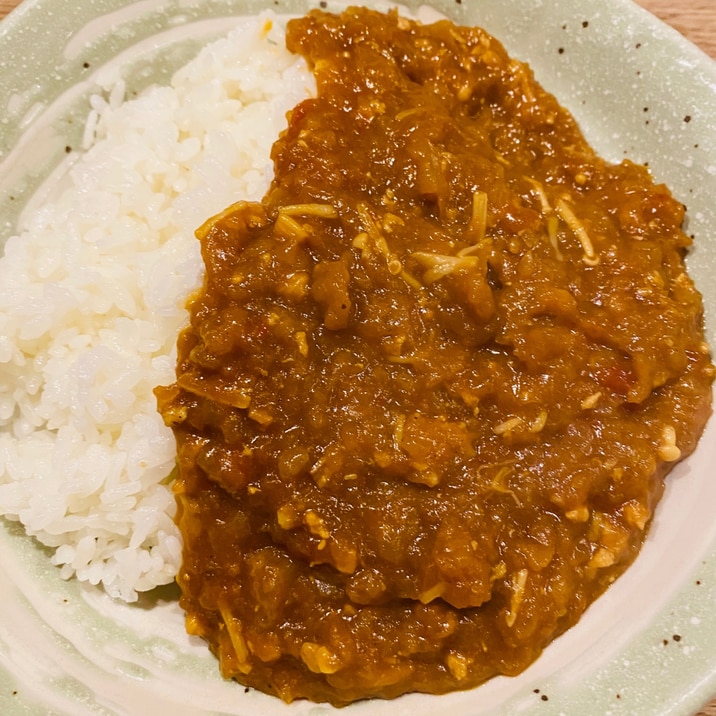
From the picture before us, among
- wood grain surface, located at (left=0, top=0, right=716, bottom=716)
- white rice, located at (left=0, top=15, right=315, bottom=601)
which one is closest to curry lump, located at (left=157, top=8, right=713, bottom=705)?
white rice, located at (left=0, top=15, right=315, bottom=601)

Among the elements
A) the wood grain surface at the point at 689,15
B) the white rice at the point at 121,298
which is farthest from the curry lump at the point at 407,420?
the wood grain surface at the point at 689,15

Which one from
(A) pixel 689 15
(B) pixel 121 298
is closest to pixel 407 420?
(B) pixel 121 298

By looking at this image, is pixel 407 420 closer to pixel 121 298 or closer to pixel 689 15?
pixel 121 298

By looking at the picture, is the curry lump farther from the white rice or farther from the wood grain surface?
the wood grain surface

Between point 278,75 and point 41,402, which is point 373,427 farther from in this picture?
point 278,75

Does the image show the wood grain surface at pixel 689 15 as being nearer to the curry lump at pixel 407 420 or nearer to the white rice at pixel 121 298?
the white rice at pixel 121 298

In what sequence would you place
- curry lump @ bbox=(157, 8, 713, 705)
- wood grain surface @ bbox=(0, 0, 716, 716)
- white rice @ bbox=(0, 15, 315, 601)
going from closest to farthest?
curry lump @ bbox=(157, 8, 713, 705)
white rice @ bbox=(0, 15, 315, 601)
wood grain surface @ bbox=(0, 0, 716, 716)
